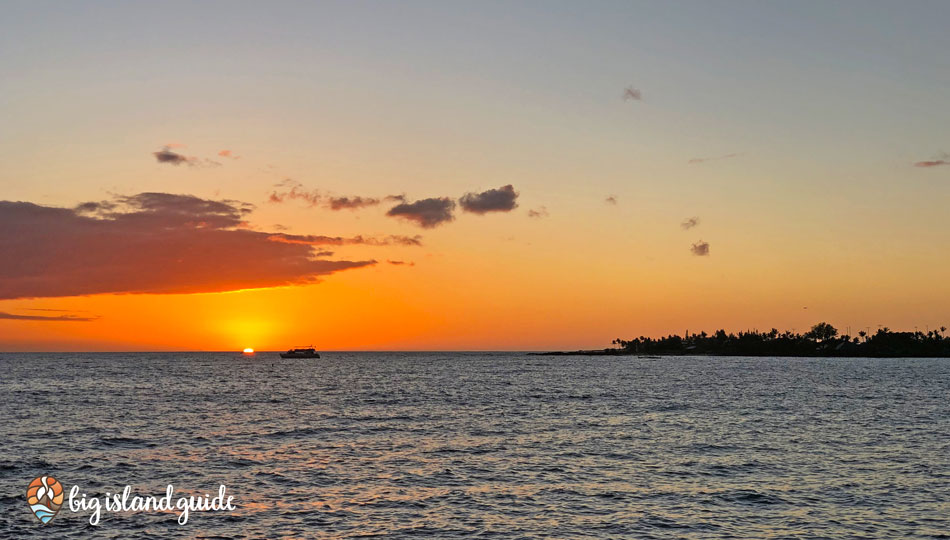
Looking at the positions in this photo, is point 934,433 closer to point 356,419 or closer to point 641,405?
point 641,405

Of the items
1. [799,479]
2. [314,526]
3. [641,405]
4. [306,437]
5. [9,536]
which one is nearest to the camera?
[9,536]

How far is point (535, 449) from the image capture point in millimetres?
52781

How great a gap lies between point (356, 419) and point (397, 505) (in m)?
39.4

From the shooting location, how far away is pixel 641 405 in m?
91.0

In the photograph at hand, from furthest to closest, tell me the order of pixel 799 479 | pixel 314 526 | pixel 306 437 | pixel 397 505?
pixel 306 437, pixel 799 479, pixel 397 505, pixel 314 526

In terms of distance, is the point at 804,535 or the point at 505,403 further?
the point at 505,403

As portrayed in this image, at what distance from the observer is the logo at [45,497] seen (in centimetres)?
3369

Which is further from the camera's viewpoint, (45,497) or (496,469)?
(496,469)

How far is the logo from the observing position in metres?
33.7

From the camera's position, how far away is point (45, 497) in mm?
37094

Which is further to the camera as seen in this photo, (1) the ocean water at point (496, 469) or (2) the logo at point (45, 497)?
(2) the logo at point (45, 497)

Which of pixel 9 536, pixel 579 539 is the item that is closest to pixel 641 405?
pixel 579 539

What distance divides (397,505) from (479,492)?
5007 millimetres

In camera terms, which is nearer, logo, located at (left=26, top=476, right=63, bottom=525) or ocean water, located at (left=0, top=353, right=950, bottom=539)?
ocean water, located at (left=0, top=353, right=950, bottom=539)
